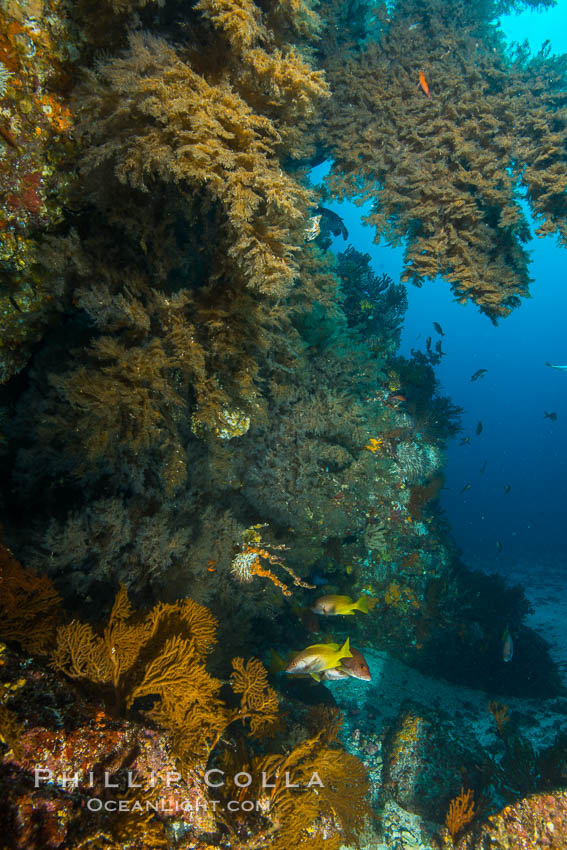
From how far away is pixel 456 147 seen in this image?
4406mm

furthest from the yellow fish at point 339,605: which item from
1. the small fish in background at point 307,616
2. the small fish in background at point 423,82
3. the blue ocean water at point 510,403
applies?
the blue ocean water at point 510,403

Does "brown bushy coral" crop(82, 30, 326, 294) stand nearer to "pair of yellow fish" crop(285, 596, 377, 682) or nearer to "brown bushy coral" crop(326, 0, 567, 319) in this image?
"brown bushy coral" crop(326, 0, 567, 319)

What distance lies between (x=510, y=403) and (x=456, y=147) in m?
128

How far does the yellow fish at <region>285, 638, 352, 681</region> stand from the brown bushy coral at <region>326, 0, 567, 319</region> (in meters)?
4.26

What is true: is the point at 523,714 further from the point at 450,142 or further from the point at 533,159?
the point at 450,142

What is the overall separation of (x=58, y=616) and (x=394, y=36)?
7881 mm

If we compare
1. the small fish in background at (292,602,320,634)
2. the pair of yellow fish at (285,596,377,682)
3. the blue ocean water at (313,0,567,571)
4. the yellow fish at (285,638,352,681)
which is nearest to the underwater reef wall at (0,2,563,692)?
the small fish in background at (292,602,320,634)

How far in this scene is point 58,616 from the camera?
2885 mm

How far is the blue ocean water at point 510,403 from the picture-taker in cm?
3953

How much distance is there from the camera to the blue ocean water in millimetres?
39531

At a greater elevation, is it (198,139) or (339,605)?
(198,139)

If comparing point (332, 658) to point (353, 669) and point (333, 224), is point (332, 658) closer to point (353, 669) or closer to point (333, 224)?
point (353, 669)

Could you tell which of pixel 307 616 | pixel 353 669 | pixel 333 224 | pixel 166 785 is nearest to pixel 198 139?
pixel 166 785

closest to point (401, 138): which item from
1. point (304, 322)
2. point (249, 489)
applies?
point (304, 322)
